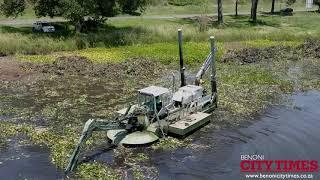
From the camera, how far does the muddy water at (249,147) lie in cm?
2767

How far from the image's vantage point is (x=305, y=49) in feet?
211

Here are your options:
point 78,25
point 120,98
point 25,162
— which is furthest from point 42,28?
point 25,162

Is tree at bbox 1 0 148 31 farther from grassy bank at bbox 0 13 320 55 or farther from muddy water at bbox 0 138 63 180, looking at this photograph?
muddy water at bbox 0 138 63 180

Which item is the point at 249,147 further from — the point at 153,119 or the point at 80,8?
the point at 80,8

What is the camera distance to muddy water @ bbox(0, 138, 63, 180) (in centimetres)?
2703

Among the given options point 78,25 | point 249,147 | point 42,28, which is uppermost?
point 78,25

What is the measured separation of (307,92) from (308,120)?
9.05 metres

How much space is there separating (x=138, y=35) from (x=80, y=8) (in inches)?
386

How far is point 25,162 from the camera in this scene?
28.8 meters

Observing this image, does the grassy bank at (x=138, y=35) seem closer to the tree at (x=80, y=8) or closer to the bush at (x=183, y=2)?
the tree at (x=80, y=8)

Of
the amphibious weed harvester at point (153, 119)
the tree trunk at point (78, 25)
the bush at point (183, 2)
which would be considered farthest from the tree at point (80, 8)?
the bush at point (183, 2)

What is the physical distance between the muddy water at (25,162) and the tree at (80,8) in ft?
113

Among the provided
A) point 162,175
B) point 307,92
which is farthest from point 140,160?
point 307,92

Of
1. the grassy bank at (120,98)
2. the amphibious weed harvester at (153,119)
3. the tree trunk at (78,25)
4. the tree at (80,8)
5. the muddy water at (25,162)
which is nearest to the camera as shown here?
the muddy water at (25,162)
